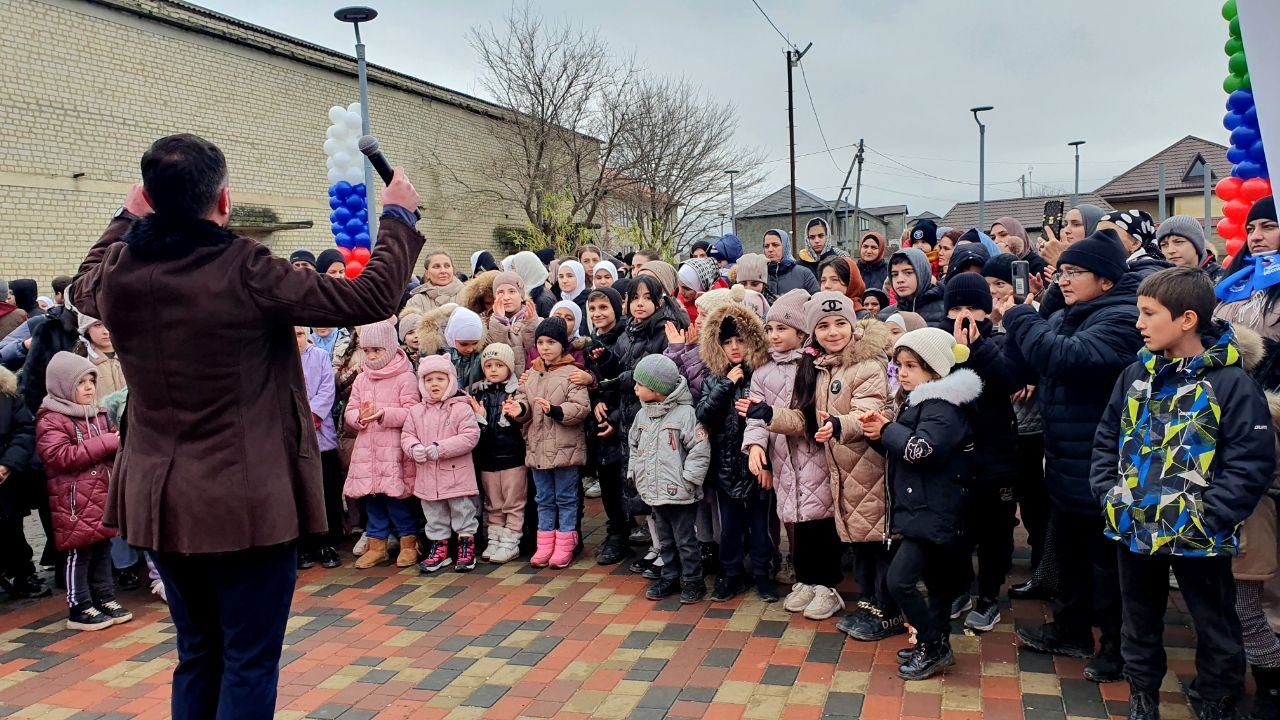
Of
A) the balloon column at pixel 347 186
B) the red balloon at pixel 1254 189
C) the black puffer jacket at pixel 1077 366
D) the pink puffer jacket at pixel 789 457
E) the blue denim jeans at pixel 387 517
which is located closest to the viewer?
the black puffer jacket at pixel 1077 366

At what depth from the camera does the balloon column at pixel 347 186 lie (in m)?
9.02

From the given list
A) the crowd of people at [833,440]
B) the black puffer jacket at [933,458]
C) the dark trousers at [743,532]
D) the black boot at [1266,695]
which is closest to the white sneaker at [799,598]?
the crowd of people at [833,440]

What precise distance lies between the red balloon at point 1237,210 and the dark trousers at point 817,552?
11.0 feet

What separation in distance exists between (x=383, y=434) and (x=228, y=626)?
153 inches

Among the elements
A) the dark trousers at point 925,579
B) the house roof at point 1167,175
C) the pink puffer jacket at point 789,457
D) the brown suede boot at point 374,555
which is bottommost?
the brown suede boot at point 374,555

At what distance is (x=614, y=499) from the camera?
6.33 m

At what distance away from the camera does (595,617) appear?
5.12 m

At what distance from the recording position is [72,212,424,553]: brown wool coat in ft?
8.07

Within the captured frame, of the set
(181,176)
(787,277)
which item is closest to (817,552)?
(787,277)

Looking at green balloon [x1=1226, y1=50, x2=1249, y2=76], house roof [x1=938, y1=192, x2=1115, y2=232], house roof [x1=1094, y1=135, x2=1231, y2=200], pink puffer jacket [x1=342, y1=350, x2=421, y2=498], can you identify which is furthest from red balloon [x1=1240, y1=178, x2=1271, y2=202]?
house roof [x1=938, y1=192, x2=1115, y2=232]

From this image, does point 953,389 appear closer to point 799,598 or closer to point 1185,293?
point 1185,293

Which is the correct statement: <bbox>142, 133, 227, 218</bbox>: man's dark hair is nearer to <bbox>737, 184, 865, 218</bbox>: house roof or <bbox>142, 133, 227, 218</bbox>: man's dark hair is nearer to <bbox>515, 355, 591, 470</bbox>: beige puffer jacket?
<bbox>515, 355, 591, 470</bbox>: beige puffer jacket

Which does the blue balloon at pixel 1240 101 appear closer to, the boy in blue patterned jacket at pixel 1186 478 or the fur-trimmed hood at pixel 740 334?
the boy in blue patterned jacket at pixel 1186 478

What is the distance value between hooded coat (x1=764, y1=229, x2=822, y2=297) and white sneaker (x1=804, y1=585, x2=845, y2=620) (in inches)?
128
